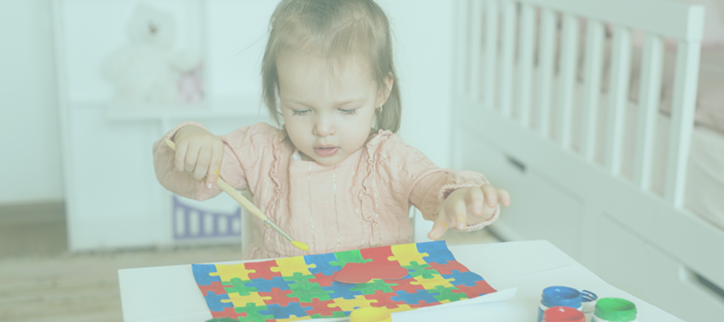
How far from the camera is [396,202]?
37.7 inches

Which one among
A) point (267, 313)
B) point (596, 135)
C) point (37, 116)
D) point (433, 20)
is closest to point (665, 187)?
point (596, 135)

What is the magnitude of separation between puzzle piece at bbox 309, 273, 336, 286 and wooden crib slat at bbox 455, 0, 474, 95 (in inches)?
61.5

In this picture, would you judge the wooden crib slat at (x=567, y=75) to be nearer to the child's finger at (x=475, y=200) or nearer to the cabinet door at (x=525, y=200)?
the cabinet door at (x=525, y=200)

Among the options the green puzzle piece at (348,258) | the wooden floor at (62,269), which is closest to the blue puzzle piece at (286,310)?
the green puzzle piece at (348,258)

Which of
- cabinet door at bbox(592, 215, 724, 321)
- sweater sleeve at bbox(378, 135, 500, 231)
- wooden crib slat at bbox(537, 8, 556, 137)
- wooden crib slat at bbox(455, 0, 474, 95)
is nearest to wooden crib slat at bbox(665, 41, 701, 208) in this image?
cabinet door at bbox(592, 215, 724, 321)

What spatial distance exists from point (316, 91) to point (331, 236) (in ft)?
0.72

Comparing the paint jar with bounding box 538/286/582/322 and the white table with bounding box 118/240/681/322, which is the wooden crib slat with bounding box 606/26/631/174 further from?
the paint jar with bounding box 538/286/582/322

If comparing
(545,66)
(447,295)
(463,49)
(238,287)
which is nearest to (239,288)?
(238,287)

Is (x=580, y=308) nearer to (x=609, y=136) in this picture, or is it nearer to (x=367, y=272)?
(x=367, y=272)

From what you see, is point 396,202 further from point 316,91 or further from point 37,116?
point 37,116

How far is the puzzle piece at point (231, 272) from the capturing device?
28.0 inches

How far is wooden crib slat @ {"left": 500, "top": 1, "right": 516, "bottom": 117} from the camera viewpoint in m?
1.96

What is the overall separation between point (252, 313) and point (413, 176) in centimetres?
36

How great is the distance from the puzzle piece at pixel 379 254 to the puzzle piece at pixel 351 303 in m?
0.10
